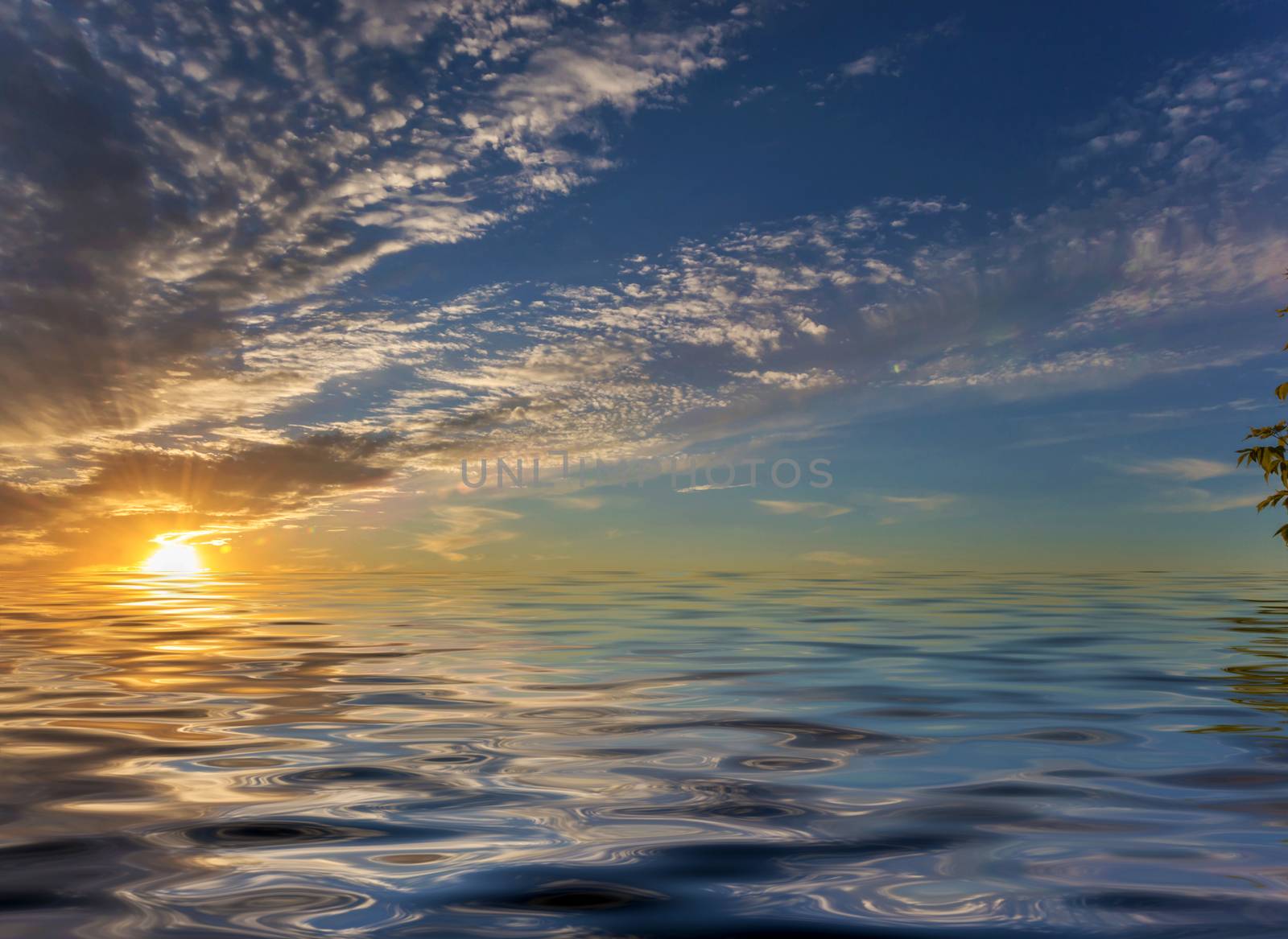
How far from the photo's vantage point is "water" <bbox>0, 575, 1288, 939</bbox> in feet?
13.5

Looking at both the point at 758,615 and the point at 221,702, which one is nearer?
the point at 221,702

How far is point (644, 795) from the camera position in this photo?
6.17 meters

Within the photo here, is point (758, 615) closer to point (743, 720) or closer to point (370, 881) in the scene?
point (743, 720)

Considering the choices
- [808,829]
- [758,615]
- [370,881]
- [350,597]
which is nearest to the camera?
[370,881]

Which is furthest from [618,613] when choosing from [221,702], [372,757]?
[372,757]

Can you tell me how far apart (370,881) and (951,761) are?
182 inches

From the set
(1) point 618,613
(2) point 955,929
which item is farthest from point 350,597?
(2) point 955,929

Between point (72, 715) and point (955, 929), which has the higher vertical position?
point (72, 715)

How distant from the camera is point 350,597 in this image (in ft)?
123

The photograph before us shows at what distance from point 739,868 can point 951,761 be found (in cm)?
318

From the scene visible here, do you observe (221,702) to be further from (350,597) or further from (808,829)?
(350,597)

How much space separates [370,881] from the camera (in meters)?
4.42

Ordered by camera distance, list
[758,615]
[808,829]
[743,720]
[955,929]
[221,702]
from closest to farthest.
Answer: [955,929], [808,829], [743,720], [221,702], [758,615]

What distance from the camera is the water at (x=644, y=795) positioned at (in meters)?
4.11
